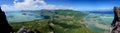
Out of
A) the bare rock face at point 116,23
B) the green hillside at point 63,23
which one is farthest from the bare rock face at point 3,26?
the bare rock face at point 116,23

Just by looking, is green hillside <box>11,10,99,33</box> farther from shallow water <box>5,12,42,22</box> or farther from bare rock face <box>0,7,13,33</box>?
bare rock face <box>0,7,13,33</box>

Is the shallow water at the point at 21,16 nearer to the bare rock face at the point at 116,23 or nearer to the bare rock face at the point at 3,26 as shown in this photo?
the bare rock face at the point at 3,26

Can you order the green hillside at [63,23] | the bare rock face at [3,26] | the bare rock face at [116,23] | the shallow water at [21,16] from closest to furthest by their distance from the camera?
the bare rock face at [116,23] < the bare rock face at [3,26] < the green hillside at [63,23] < the shallow water at [21,16]

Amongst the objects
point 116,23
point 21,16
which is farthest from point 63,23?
point 116,23

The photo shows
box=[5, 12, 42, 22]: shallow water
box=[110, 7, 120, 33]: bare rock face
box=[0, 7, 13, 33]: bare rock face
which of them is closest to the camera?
box=[110, 7, 120, 33]: bare rock face

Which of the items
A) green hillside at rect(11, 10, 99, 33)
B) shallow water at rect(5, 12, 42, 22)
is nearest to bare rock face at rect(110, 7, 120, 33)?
green hillside at rect(11, 10, 99, 33)

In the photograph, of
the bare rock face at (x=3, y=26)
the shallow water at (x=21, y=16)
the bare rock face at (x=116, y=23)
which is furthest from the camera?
the shallow water at (x=21, y=16)

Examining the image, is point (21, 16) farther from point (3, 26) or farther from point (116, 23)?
point (116, 23)

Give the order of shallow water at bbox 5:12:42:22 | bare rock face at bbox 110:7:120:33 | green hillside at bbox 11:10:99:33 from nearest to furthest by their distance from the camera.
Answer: bare rock face at bbox 110:7:120:33 < green hillside at bbox 11:10:99:33 < shallow water at bbox 5:12:42:22

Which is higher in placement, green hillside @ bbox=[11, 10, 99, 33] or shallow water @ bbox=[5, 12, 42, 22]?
shallow water @ bbox=[5, 12, 42, 22]

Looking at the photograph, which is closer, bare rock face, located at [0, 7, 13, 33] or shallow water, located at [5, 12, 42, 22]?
bare rock face, located at [0, 7, 13, 33]

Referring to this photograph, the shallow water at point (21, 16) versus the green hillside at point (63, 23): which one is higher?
the shallow water at point (21, 16)

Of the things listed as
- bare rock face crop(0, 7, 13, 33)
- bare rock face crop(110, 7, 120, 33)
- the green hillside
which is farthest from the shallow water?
bare rock face crop(110, 7, 120, 33)

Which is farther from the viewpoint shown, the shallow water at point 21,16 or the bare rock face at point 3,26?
the shallow water at point 21,16
